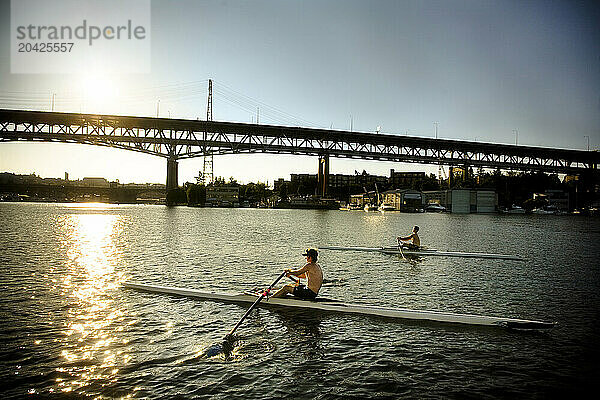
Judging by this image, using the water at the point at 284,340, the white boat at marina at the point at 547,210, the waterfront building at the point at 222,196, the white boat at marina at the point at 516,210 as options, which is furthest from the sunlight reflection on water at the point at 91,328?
the white boat at marina at the point at 547,210

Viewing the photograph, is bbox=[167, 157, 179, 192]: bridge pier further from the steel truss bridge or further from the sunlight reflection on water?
the sunlight reflection on water

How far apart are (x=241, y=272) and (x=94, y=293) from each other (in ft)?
22.1

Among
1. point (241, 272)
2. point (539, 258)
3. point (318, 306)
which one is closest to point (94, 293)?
point (241, 272)

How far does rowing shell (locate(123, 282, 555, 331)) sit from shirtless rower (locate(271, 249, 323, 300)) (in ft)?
0.67

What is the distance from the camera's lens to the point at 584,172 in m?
141

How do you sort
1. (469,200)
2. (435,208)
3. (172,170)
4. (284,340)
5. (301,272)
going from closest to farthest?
(284,340)
(301,272)
(172,170)
(469,200)
(435,208)

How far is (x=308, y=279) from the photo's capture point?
547 inches

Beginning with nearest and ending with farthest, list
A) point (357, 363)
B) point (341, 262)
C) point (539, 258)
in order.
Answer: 1. point (357, 363)
2. point (341, 262)
3. point (539, 258)

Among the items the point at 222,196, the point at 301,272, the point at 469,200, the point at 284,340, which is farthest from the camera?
the point at 222,196

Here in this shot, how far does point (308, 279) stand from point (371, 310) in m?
2.18

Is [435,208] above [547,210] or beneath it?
above

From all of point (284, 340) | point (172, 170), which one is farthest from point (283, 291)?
point (172, 170)

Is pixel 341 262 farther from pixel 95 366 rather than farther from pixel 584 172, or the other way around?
pixel 584 172

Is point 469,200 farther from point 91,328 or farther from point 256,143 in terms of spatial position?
point 91,328
